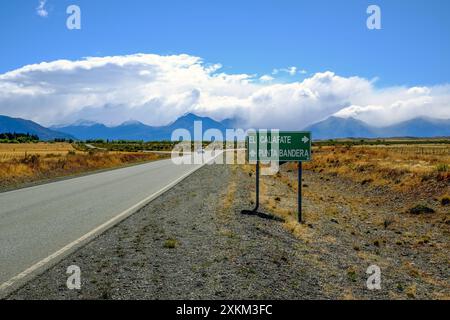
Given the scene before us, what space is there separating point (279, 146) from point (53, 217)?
6.92 meters

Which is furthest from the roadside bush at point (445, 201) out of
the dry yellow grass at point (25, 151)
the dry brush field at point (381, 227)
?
the dry yellow grass at point (25, 151)

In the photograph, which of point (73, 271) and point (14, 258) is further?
point (14, 258)

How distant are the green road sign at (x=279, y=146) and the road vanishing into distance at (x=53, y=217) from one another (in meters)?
4.33

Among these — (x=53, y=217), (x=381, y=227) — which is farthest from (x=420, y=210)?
(x=53, y=217)

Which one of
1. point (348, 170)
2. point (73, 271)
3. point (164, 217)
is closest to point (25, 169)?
point (164, 217)

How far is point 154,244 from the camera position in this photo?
9.49 m

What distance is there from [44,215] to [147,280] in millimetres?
7324

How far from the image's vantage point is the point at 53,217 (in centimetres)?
1272

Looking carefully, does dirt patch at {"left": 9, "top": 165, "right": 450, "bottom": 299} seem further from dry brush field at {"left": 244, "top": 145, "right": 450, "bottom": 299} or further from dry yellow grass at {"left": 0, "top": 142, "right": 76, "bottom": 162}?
dry yellow grass at {"left": 0, "top": 142, "right": 76, "bottom": 162}

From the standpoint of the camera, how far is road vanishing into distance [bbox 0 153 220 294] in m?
8.17

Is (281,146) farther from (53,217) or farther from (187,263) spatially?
(53,217)

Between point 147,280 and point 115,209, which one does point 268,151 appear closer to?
point 115,209

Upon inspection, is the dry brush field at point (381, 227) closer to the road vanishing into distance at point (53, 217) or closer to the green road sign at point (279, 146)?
the green road sign at point (279, 146)

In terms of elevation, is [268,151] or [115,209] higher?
[268,151]
